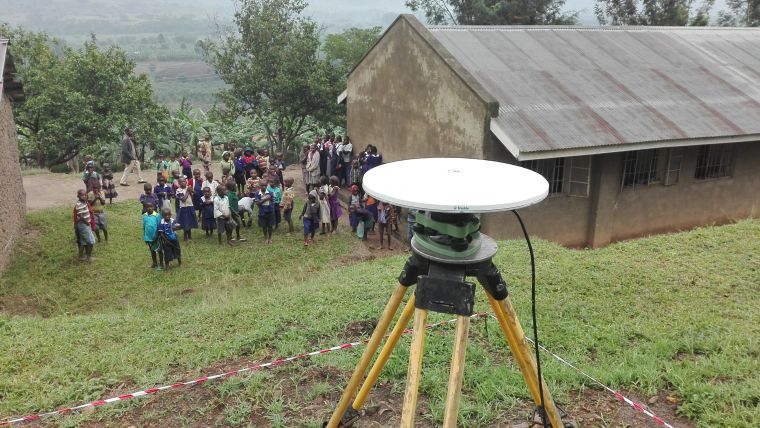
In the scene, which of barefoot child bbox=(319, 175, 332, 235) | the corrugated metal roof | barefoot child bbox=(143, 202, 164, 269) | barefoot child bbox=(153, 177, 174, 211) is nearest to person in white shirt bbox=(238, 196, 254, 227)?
barefoot child bbox=(153, 177, 174, 211)

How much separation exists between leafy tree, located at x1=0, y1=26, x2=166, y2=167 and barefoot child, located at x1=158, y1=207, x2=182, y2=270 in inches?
439

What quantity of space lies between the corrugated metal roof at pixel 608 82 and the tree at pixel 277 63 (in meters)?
7.19

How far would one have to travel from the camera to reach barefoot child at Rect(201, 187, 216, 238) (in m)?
11.6

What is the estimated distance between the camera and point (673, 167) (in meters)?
12.3

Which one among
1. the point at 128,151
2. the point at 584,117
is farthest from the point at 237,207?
the point at 584,117

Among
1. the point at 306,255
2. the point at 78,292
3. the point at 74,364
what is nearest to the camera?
the point at 74,364

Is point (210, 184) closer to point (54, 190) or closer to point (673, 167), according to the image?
point (54, 190)

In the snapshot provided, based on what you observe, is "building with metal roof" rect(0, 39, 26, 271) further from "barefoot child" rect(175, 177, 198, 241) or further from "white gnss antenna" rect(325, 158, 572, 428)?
"white gnss antenna" rect(325, 158, 572, 428)

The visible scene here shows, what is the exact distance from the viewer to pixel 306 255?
37.0 feet

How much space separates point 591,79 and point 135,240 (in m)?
10.3

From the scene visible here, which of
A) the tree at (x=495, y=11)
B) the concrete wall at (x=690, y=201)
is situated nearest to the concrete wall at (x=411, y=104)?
the concrete wall at (x=690, y=201)

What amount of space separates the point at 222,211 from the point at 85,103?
11121mm

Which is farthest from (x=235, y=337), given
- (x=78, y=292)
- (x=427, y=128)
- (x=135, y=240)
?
(x=427, y=128)

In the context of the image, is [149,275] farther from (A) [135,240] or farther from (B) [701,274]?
(B) [701,274]
